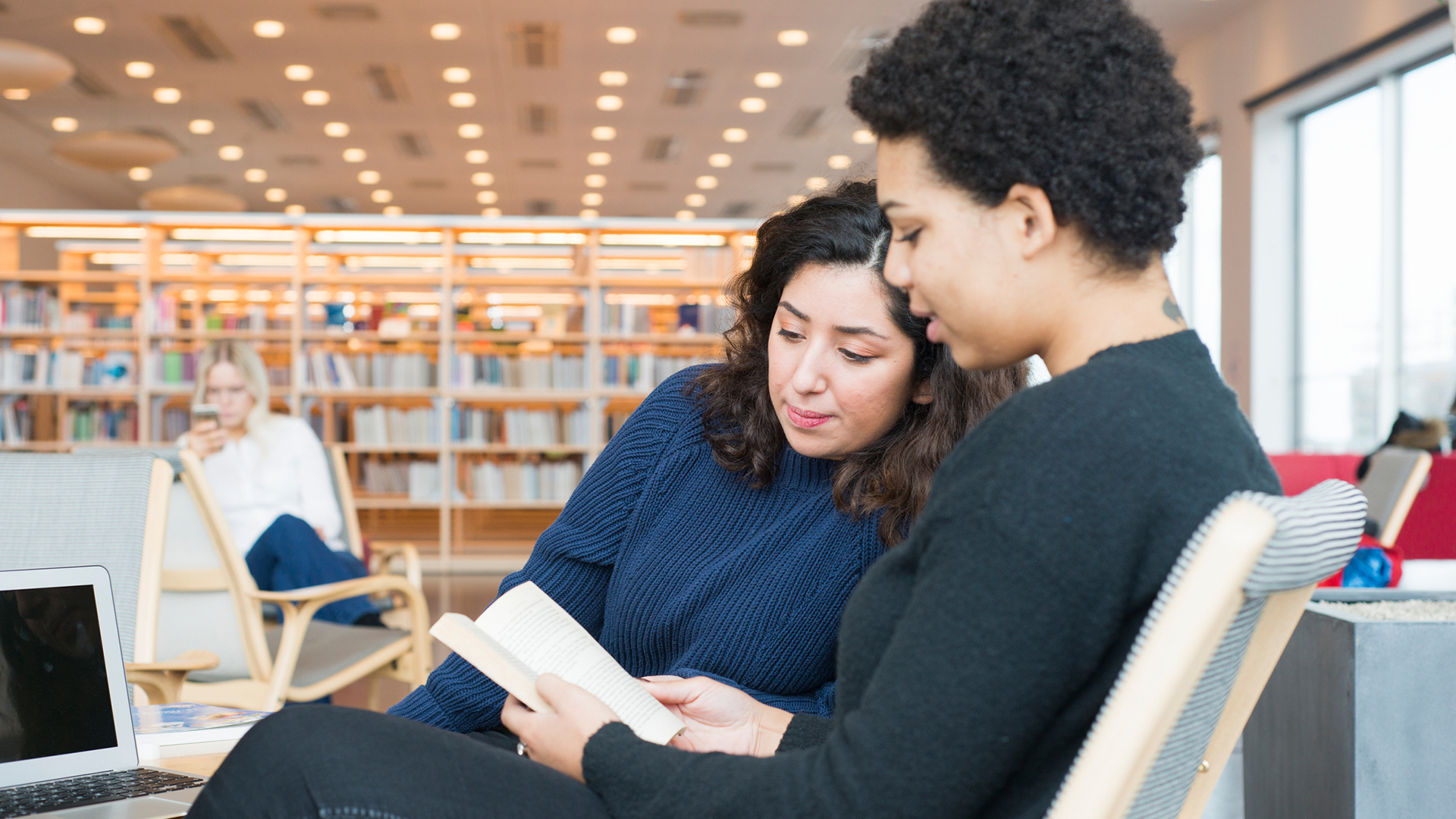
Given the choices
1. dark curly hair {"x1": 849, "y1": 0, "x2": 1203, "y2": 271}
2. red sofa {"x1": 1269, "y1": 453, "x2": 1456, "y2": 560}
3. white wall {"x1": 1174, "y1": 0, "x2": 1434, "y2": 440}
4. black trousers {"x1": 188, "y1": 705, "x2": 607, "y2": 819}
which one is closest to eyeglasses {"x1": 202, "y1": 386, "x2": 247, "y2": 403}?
black trousers {"x1": 188, "y1": 705, "x2": 607, "y2": 819}

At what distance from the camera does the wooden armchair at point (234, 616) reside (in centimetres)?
241

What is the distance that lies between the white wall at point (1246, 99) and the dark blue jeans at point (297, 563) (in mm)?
5599

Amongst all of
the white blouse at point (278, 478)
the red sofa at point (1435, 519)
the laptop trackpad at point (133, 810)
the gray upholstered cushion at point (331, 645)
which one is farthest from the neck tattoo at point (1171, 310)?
the red sofa at point (1435, 519)

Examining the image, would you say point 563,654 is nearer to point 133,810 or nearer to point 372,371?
point 133,810

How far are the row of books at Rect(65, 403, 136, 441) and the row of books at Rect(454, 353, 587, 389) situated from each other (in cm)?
215

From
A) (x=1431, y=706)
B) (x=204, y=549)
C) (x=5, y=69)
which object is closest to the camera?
(x=1431, y=706)

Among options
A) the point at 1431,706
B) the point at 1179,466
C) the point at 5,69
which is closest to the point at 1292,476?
the point at 1431,706

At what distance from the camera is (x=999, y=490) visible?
0.62m

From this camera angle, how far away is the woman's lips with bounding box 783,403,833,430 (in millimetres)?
1241

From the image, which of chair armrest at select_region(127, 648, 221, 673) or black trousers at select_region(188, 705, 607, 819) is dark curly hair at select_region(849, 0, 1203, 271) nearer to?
black trousers at select_region(188, 705, 607, 819)

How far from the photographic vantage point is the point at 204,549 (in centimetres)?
250

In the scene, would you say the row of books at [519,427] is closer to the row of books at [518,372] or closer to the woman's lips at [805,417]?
the row of books at [518,372]

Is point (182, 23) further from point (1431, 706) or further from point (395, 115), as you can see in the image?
point (1431, 706)

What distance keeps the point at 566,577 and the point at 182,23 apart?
748 cm
